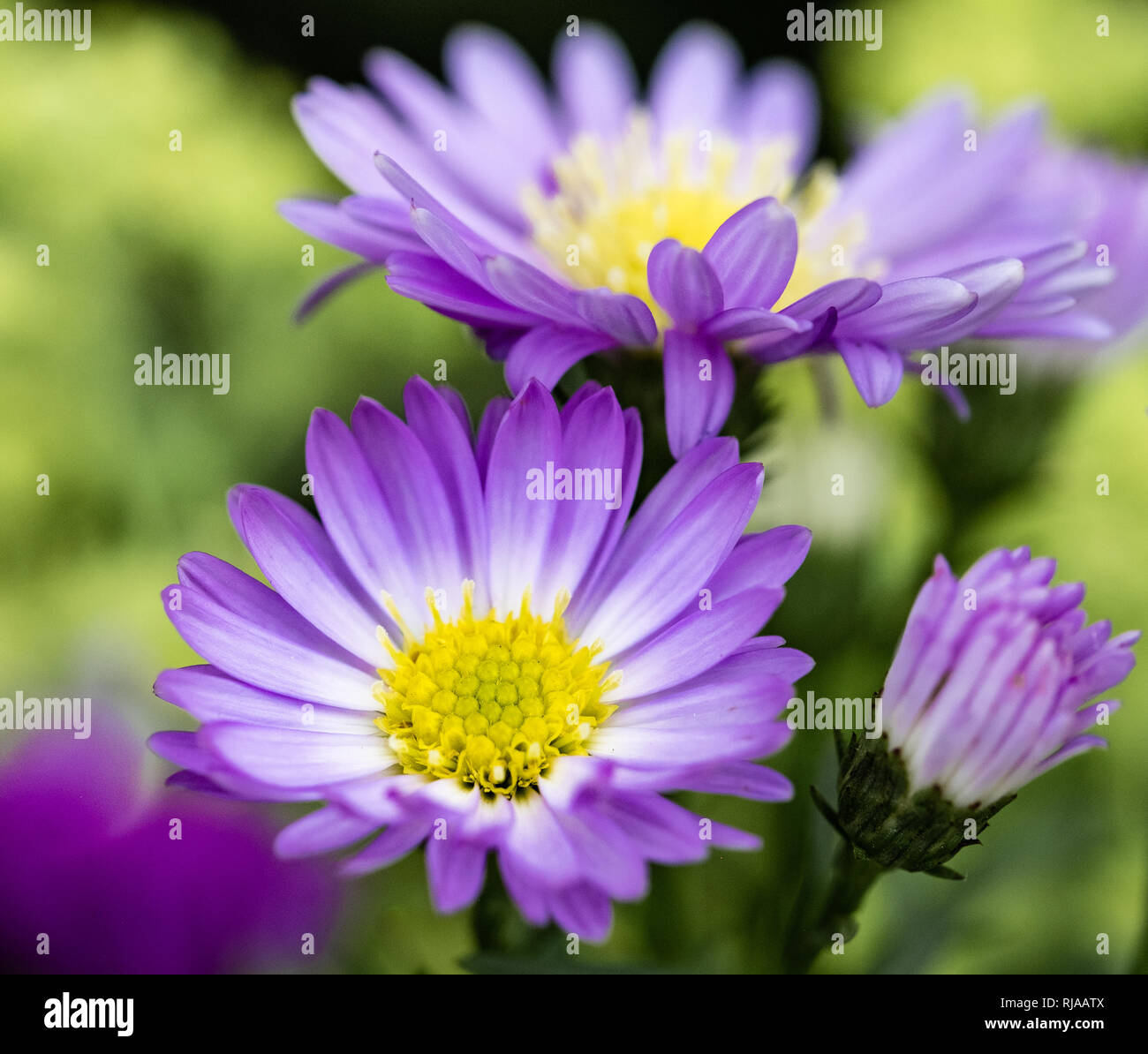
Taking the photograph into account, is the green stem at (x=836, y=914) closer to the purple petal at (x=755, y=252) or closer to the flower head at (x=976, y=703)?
the flower head at (x=976, y=703)

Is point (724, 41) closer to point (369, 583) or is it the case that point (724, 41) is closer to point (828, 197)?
point (828, 197)

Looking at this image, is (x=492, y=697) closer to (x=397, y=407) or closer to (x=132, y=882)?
(x=132, y=882)

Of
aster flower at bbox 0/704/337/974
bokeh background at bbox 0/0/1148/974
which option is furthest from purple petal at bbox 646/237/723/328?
aster flower at bbox 0/704/337/974

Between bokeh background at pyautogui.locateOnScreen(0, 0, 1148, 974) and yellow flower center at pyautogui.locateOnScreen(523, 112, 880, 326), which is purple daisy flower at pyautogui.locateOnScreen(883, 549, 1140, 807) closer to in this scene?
bokeh background at pyautogui.locateOnScreen(0, 0, 1148, 974)

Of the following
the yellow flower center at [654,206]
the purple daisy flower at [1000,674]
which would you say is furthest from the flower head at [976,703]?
the yellow flower center at [654,206]

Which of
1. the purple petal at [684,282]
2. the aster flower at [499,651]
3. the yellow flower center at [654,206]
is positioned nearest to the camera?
the aster flower at [499,651]

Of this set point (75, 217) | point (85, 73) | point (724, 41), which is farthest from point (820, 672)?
point (85, 73)
